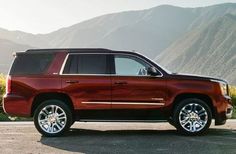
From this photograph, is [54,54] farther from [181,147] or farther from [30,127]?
[181,147]

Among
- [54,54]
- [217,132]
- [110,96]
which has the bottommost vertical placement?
[217,132]

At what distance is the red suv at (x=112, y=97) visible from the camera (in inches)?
438

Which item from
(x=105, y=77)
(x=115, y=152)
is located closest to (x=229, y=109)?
(x=105, y=77)

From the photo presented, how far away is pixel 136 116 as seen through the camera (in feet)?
36.4

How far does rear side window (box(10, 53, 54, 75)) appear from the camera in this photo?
11.4 meters

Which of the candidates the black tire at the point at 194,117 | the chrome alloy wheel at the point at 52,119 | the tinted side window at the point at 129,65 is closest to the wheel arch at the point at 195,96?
the black tire at the point at 194,117

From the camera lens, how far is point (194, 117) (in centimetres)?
1117

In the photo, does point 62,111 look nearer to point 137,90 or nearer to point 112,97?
point 112,97

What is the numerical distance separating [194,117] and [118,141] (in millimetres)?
1806

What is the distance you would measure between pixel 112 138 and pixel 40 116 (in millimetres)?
1579

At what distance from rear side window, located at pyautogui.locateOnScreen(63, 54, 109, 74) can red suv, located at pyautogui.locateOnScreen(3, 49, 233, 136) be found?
2cm

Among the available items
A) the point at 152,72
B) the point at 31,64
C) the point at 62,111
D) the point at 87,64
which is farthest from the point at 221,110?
the point at 31,64

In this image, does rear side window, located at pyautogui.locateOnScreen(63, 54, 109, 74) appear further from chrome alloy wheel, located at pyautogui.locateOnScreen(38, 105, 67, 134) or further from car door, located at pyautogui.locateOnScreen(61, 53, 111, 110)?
chrome alloy wheel, located at pyautogui.locateOnScreen(38, 105, 67, 134)

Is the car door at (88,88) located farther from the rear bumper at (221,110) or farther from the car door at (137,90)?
the rear bumper at (221,110)
